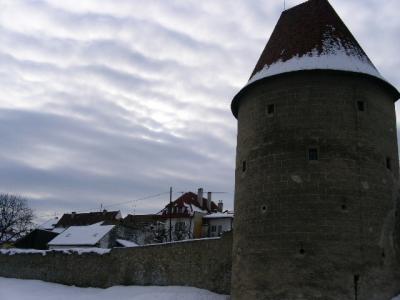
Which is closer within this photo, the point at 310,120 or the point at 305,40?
the point at 310,120

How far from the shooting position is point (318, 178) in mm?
16344

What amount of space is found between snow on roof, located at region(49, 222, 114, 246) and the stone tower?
26678 millimetres

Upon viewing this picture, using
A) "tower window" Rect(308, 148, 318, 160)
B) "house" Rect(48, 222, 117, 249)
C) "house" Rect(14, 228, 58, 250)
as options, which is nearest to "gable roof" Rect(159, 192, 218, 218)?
"house" Rect(48, 222, 117, 249)

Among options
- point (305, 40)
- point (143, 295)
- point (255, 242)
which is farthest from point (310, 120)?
point (143, 295)

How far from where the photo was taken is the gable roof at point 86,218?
62.1 metres

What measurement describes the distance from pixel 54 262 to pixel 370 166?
22.2 m

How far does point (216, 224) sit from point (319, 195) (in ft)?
106

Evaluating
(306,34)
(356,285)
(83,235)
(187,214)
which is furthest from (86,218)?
(356,285)

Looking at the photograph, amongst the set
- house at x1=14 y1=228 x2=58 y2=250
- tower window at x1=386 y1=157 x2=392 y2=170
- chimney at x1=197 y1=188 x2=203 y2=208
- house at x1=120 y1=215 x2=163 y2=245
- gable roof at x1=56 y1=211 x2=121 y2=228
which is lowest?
house at x1=14 y1=228 x2=58 y2=250

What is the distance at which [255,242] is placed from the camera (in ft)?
56.0

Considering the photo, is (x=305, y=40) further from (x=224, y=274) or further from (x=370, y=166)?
(x=224, y=274)

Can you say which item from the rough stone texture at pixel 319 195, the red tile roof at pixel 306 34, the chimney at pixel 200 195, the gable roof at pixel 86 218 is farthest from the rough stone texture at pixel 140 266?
the gable roof at pixel 86 218

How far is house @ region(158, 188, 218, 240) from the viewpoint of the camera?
161 ft

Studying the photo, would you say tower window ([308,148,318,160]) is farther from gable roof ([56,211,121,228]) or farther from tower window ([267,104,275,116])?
gable roof ([56,211,121,228])
